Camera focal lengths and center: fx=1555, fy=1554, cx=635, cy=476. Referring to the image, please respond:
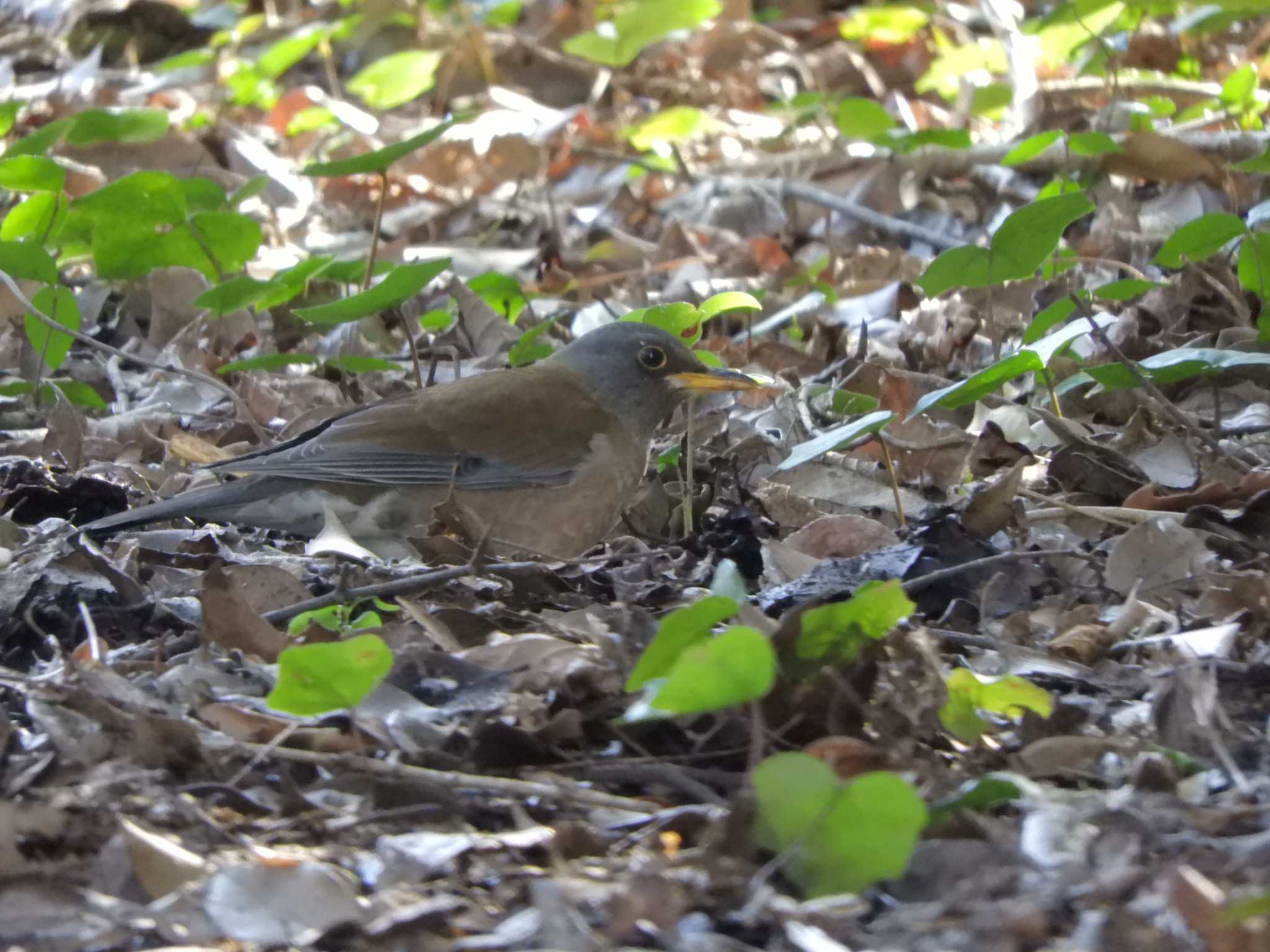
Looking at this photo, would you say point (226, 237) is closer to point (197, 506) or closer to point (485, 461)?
point (485, 461)

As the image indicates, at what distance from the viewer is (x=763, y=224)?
26.7ft

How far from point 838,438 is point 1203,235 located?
1569mm

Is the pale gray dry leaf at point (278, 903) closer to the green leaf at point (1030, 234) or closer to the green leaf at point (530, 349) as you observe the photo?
the green leaf at point (1030, 234)

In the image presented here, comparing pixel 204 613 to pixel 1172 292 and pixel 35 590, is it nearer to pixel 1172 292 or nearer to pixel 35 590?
pixel 35 590

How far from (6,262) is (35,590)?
75.1 inches

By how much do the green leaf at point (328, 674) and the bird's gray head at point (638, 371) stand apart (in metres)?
2.93

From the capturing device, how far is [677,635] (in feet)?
8.73

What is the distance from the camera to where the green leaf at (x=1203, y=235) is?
15.0 feet

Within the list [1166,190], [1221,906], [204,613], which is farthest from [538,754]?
[1166,190]

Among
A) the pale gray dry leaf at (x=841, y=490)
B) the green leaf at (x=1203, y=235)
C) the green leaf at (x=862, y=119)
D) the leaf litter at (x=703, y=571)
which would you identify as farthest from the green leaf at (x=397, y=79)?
the green leaf at (x=1203, y=235)

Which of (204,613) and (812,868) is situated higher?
(812,868)

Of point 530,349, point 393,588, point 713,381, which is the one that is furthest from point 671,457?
point 393,588

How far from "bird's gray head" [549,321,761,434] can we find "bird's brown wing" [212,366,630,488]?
0.41 ft

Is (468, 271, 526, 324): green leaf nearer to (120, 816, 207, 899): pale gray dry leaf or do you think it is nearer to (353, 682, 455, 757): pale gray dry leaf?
(353, 682, 455, 757): pale gray dry leaf
